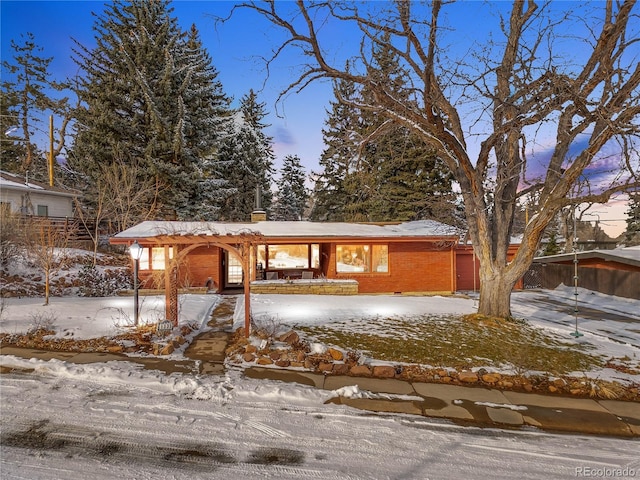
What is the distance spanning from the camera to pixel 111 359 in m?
5.92

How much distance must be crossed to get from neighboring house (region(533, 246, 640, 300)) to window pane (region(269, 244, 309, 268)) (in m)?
11.2

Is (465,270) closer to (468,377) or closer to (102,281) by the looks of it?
(468,377)

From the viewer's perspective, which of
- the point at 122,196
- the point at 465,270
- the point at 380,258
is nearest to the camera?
the point at 380,258

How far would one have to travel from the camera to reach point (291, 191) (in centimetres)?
3500

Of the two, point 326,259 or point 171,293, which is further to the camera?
Result: point 326,259

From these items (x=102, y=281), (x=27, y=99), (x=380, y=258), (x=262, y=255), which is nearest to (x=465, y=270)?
(x=380, y=258)

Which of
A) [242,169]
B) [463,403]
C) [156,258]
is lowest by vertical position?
[463,403]

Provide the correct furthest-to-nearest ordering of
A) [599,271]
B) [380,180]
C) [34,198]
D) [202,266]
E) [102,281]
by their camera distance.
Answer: [380,180]
[34,198]
[599,271]
[202,266]
[102,281]

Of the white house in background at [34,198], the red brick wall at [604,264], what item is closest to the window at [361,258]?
the red brick wall at [604,264]

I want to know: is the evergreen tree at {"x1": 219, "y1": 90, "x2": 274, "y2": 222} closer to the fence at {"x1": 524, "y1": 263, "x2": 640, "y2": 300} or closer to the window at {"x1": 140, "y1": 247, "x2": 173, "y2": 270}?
the window at {"x1": 140, "y1": 247, "x2": 173, "y2": 270}

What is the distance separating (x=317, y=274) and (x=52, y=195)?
1933 cm

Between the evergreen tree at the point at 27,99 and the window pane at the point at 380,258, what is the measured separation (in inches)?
1145

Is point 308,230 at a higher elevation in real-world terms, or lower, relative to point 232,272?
higher

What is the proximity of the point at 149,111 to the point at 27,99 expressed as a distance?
58.4ft
